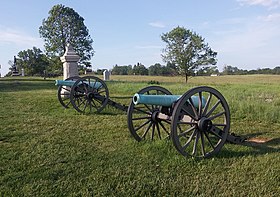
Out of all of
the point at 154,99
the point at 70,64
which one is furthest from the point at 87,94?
the point at 154,99

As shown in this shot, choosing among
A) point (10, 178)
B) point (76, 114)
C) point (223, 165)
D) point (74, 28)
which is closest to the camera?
point (10, 178)

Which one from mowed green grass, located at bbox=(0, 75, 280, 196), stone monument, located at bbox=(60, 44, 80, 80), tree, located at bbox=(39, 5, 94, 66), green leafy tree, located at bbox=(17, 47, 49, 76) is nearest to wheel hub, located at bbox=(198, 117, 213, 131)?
mowed green grass, located at bbox=(0, 75, 280, 196)

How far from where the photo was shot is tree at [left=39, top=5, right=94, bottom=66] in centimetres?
3456

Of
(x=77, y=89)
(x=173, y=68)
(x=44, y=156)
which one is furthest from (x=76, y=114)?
(x=173, y=68)

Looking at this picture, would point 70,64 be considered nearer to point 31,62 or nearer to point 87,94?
point 87,94

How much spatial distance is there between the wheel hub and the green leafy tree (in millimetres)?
53311

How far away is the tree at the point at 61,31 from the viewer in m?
34.6

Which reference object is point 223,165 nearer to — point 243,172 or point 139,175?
Result: point 243,172

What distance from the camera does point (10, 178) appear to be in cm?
297

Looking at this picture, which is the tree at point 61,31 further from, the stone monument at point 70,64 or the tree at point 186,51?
the stone monument at point 70,64

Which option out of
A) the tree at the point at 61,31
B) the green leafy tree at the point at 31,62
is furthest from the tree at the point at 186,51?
the green leafy tree at the point at 31,62

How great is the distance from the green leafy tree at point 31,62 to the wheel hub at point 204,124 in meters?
53.3

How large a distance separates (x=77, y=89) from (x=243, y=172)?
5.85 metres

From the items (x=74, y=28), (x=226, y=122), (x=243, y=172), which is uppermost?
(x=74, y=28)
